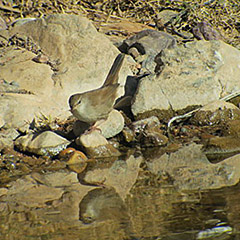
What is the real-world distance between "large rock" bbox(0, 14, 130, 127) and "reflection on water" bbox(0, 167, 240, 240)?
10.6ft

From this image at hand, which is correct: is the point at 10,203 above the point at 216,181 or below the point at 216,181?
below

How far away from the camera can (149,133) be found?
686 cm

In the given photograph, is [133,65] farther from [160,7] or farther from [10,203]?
[10,203]

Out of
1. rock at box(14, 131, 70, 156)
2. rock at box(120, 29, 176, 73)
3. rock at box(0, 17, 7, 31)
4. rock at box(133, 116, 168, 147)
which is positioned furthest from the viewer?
rock at box(0, 17, 7, 31)

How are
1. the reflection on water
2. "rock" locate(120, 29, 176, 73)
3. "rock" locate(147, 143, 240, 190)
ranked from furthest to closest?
"rock" locate(120, 29, 176, 73) < "rock" locate(147, 143, 240, 190) < the reflection on water

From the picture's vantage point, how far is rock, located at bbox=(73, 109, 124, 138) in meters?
6.79

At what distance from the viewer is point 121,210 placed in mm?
3959

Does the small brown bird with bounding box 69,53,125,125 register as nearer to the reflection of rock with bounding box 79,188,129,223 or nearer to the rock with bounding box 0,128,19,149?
the rock with bounding box 0,128,19,149

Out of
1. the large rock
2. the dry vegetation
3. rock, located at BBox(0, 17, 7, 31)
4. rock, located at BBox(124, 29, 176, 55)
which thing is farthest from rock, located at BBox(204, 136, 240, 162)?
rock, located at BBox(0, 17, 7, 31)

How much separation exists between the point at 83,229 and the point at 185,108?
174 inches

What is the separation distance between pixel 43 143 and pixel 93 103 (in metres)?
0.92

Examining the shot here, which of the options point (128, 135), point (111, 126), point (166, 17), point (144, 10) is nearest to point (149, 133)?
point (128, 135)

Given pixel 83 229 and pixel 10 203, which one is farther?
pixel 10 203

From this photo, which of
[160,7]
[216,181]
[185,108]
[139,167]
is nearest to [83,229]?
[216,181]
